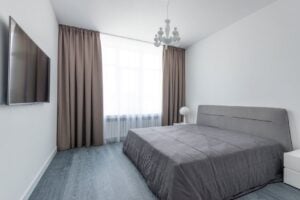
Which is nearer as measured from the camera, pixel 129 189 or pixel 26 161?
pixel 26 161

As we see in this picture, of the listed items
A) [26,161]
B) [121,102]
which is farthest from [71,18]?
[26,161]

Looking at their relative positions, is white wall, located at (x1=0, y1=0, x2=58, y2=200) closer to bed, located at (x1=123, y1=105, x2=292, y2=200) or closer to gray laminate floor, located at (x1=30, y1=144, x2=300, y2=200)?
gray laminate floor, located at (x1=30, y1=144, x2=300, y2=200)

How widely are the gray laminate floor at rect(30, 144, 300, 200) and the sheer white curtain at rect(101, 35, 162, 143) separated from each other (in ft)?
4.09

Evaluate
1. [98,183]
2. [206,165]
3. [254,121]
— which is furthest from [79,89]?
[254,121]

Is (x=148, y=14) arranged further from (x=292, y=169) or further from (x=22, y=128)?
(x=292, y=169)

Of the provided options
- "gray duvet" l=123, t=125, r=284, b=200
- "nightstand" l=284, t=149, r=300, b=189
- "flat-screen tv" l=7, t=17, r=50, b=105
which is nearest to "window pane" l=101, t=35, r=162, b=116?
"gray duvet" l=123, t=125, r=284, b=200

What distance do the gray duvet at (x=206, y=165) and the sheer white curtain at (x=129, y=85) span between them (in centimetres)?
171

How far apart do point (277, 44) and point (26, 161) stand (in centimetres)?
392

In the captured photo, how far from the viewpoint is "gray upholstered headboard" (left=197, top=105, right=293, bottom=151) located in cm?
238

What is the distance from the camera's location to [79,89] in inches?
137

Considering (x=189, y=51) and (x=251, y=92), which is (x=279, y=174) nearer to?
(x=251, y=92)

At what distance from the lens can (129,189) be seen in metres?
1.98

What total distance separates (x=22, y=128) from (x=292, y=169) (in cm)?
328

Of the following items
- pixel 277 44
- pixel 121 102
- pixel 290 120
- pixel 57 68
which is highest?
pixel 277 44
